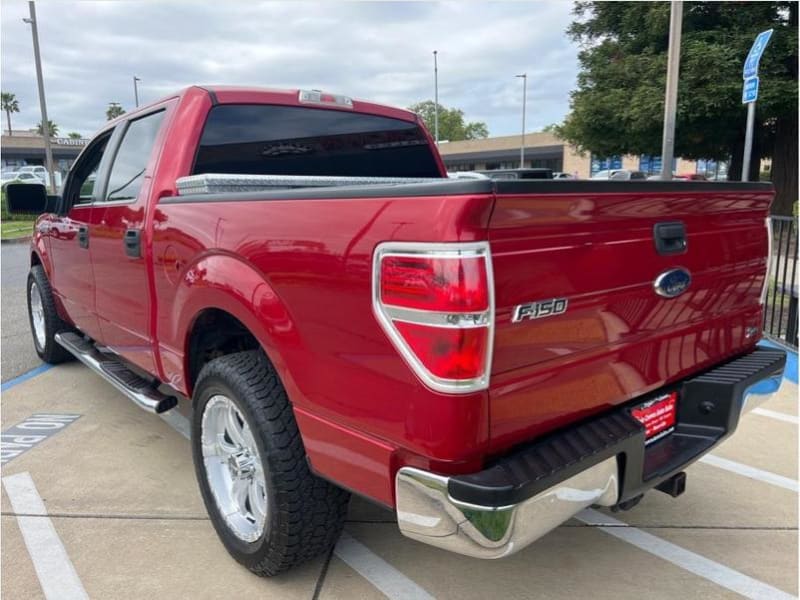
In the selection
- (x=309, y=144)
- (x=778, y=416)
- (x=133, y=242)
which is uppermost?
(x=309, y=144)

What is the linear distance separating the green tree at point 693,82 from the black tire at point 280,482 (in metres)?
14.8

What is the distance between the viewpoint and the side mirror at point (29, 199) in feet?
14.5

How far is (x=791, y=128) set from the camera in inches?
635

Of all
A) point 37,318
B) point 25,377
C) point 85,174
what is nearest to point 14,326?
point 37,318

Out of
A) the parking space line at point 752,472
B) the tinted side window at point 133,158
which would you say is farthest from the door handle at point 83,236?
the parking space line at point 752,472

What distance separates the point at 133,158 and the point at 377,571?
2.61 meters

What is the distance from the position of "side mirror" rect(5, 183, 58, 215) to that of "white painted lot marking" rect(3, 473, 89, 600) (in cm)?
202

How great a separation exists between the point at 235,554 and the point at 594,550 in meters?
1.56

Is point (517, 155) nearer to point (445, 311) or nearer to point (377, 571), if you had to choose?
point (377, 571)

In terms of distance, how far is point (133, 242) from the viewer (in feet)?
10.6

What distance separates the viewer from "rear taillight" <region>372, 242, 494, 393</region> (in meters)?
1.67

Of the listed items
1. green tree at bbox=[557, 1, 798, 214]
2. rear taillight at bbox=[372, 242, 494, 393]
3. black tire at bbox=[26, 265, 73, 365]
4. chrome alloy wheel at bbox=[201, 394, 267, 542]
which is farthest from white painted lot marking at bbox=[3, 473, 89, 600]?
green tree at bbox=[557, 1, 798, 214]

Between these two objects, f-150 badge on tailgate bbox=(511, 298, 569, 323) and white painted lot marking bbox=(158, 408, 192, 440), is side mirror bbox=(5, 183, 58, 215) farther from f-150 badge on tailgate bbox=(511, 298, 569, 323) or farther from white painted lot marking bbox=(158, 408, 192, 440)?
f-150 badge on tailgate bbox=(511, 298, 569, 323)

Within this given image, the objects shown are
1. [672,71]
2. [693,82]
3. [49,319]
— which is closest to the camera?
[49,319]
